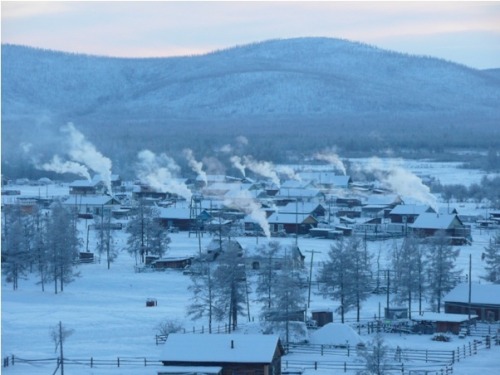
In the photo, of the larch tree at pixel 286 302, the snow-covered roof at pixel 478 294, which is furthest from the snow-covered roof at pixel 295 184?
the larch tree at pixel 286 302

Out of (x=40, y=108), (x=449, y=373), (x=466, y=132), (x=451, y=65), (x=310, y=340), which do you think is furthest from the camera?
(x=451, y=65)

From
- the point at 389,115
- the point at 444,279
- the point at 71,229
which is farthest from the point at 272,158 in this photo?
the point at 389,115

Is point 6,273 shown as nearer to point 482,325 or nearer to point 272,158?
point 482,325

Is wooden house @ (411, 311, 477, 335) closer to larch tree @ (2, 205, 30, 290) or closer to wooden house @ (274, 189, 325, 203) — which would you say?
larch tree @ (2, 205, 30, 290)

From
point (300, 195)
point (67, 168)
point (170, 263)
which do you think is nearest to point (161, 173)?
point (67, 168)

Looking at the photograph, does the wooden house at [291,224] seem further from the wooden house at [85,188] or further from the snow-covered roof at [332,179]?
the snow-covered roof at [332,179]
